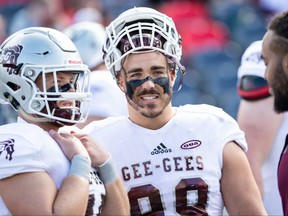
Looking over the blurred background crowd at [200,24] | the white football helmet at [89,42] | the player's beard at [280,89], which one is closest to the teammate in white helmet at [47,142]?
the player's beard at [280,89]

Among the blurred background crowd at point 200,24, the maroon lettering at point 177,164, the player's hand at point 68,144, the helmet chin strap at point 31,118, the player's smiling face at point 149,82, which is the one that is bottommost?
the blurred background crowd at point 200,24

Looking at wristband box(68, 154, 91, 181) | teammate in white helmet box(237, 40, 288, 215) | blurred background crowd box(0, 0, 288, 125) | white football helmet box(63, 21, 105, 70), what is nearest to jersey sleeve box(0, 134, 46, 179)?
wristband box(68, 154, 91, 181)

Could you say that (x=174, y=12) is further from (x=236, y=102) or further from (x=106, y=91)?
(x=106, y=91)

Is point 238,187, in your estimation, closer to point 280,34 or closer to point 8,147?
point 280,34

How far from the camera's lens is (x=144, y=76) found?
396 centimetres

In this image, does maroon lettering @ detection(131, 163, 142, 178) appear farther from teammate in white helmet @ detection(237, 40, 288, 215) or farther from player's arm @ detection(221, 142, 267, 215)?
teammate in white helmet @ detection(237, 40, 288, 215)

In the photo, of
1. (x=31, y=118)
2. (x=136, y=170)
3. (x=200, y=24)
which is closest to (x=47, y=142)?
(x=31, y=118)

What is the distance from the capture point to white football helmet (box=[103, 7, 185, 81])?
13.1ft

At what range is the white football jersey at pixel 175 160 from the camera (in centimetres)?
393

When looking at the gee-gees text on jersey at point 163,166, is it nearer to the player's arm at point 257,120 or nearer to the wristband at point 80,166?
the wristband at point 80,166

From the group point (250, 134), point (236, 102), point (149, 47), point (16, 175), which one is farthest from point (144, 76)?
point (236, 102)

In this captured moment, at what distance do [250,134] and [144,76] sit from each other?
137cm

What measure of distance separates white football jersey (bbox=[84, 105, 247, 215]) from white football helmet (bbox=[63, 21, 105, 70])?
2.03 metres

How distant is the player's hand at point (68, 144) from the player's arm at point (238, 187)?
2.00ft
